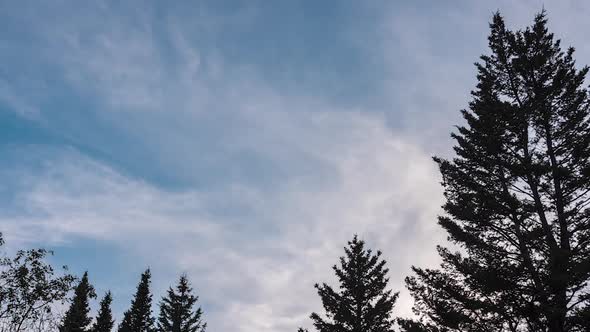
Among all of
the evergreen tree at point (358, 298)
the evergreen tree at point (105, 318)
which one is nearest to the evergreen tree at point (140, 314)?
the evergreen tree at point (105, 318)

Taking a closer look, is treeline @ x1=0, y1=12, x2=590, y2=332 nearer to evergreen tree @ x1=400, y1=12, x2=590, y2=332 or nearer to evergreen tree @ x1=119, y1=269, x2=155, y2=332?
evergreen tree @ x1=400, y1=12, x2=590, y2=332

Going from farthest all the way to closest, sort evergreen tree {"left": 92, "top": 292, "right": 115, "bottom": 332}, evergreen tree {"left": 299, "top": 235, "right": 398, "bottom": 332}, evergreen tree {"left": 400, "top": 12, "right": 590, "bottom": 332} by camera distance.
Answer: evergreen tree {"left": 92, "top": 292, "right": 115, "bottom": 332} → evergreen tree {"left": 299, "top": 235, "right": 398, "bottom": 332} → evergreen tree {"left": 400, "top": 12, "right": 590, "bottom": 332}

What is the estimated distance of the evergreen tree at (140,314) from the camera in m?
41.9

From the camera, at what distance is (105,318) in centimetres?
4150

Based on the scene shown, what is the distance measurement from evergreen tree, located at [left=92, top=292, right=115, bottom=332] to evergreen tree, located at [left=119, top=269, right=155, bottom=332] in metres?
1.45

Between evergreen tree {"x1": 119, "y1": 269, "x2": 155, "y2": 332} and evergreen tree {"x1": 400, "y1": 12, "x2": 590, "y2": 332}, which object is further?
evergreen tree {"x1": 119, "y1": 269, "x2": 155, "y2": 332}

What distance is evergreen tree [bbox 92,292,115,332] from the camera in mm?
40688

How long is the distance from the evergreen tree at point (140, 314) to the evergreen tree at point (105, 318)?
1455mm

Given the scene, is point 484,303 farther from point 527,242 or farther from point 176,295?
point 176,295

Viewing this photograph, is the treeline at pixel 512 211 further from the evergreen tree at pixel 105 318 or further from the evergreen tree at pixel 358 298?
the evergreen tree at pixel 105 318

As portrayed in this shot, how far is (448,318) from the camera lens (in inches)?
622

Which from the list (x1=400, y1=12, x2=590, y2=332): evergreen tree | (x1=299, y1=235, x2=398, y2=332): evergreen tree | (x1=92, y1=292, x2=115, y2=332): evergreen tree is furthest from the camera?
(x1=92, y1=292, x2=115, y2=332): evergreen tree

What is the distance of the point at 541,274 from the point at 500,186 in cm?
403

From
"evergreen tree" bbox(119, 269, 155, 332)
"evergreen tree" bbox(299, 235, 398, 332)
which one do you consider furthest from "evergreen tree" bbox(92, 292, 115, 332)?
"evergreen tree" bbox(299, 235, 398, 332)
